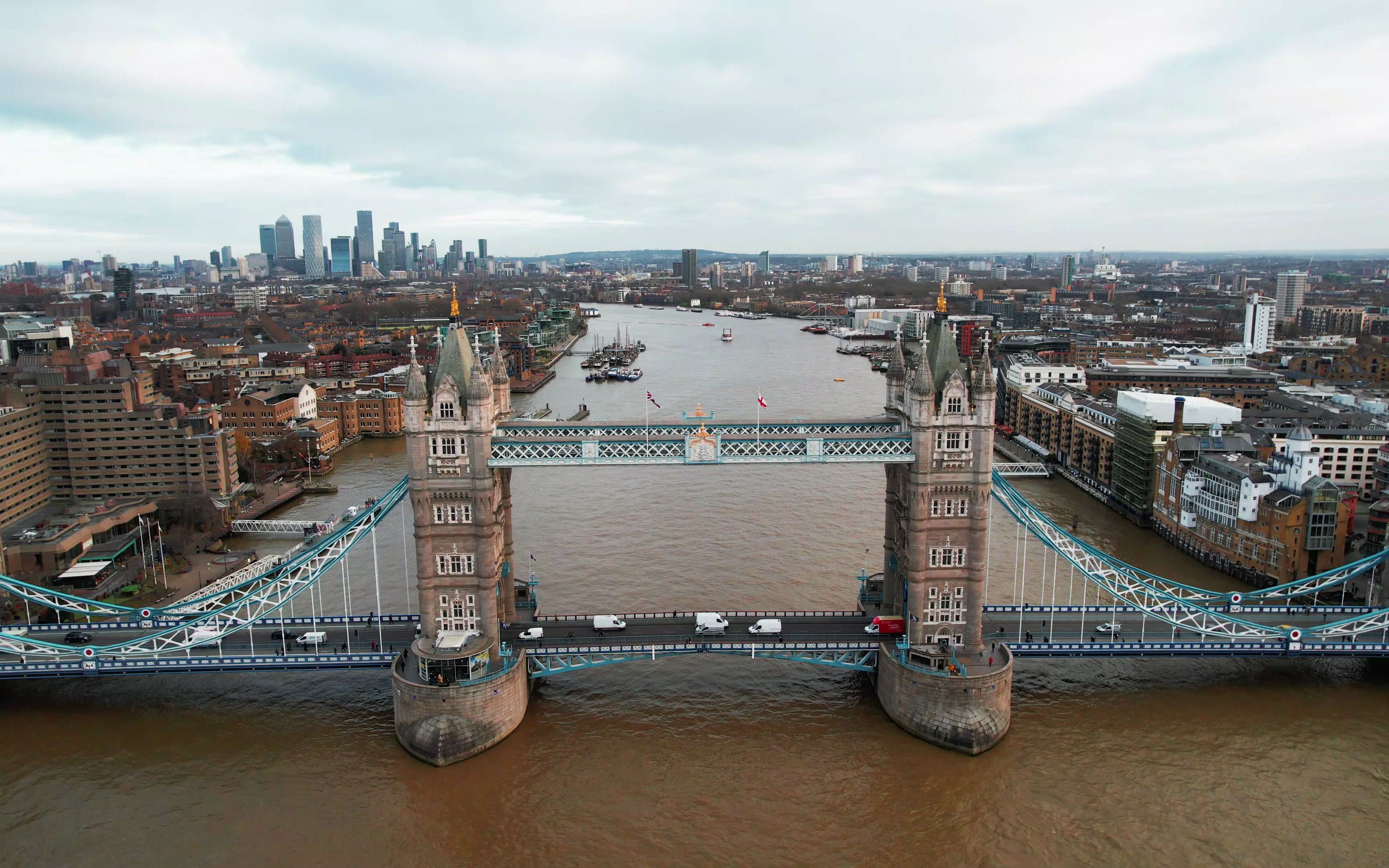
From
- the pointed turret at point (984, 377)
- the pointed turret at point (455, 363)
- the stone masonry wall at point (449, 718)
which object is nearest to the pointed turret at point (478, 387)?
the pointed turret at point (455, 363)

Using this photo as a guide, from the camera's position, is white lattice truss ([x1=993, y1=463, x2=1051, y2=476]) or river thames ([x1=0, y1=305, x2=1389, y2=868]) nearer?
river thames ([x1=0, y1=305, x2=1389, y2=868])

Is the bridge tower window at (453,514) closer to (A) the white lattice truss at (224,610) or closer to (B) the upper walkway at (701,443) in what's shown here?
(B) the upper walkway at (701,443)

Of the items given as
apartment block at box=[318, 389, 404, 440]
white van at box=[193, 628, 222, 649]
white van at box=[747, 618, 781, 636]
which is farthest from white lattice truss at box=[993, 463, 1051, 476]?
white van at box=[193, 628, 222, 649]

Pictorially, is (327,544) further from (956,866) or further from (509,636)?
(956,866)

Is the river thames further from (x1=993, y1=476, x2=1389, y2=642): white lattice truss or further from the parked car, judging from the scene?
the parked car

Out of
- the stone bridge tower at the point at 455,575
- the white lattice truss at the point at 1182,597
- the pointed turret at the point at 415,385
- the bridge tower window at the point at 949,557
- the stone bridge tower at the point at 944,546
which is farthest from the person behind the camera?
the white lattice truss at the point at 1182,597

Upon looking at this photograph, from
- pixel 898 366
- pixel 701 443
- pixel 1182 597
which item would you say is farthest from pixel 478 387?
pixel 1182 597
